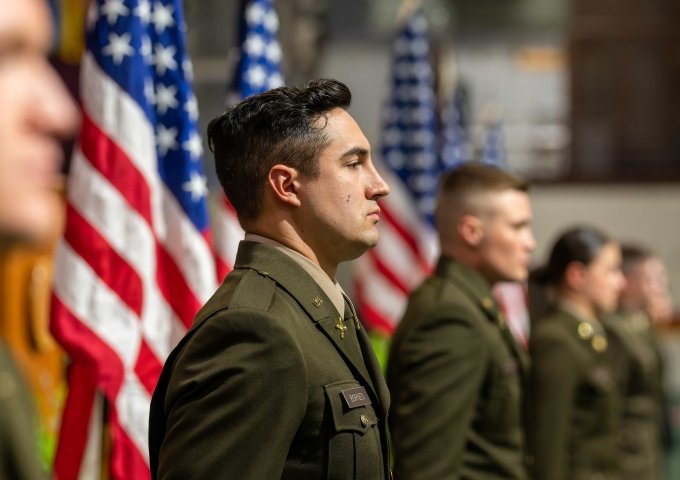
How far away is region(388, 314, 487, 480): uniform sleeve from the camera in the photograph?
3.66 m

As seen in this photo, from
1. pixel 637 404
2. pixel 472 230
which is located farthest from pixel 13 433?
pixel 637 404

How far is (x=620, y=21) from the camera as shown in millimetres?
17547

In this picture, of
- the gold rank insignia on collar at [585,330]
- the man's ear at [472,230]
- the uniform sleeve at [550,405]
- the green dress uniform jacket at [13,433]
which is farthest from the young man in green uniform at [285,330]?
the gold rank insignia on collar at [585,330]

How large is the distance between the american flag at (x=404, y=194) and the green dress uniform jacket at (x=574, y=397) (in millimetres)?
3010

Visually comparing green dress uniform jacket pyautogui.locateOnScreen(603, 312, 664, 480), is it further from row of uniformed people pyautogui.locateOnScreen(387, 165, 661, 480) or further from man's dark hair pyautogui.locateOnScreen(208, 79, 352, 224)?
man's dark hair pyautogui.locateOnScreen(208, 79, 352, 224)

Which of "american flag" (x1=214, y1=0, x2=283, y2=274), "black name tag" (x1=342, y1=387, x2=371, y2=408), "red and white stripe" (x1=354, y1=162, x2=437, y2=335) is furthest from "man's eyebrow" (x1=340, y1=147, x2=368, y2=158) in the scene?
"red and white stripe" (x1=354, y1=162, x2=437, y2=335)

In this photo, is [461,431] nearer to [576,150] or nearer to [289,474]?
[289,474]

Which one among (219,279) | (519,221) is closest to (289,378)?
(519,221)

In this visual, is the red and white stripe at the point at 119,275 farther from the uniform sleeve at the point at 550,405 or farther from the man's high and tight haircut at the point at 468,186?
the uniform sleeve at the point at 550,405

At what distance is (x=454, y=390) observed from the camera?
371 centimetres

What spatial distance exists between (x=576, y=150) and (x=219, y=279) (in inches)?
512

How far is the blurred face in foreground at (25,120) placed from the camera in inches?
A: 47.9

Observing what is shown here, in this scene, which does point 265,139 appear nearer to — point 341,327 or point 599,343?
point 341,327

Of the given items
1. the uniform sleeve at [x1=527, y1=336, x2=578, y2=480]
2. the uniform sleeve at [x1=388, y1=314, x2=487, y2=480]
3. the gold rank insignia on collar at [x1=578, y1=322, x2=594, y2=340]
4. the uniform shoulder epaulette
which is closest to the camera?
the uniform shoulder epaulette
